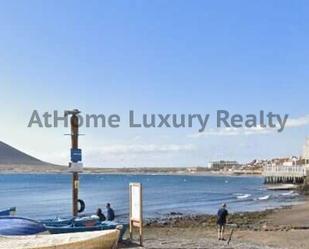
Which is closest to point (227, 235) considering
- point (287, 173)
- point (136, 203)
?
point (136, 203)

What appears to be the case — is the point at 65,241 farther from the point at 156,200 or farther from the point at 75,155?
the point at 156,200

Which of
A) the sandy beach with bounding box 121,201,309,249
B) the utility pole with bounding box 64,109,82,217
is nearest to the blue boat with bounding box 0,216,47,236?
the sandy beach with bounding box 121,201,309,249

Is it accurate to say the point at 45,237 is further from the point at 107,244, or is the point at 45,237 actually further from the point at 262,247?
the point at 262,247

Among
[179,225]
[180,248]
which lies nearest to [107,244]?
[180,248]

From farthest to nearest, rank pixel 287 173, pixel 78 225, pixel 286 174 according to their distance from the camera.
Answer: pixel 286 174
pixel 287 173
pixel 78 225

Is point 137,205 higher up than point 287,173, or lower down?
lower down

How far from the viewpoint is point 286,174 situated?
324 ft

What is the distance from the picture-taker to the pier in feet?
309

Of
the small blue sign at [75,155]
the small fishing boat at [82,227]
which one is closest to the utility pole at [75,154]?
the small blue sign at [75,155]

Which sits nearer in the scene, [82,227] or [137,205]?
[137,205]

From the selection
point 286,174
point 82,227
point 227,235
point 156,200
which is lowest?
point 156,200

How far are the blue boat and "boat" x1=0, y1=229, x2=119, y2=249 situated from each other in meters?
0.84

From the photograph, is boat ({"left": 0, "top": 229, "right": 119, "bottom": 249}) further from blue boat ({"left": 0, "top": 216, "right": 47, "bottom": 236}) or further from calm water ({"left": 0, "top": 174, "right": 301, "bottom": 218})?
calm water ({"left": 0, "top": 174, "right": 301, "bottom": 218})

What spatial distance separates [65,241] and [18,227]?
241 cm
